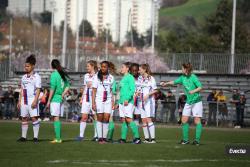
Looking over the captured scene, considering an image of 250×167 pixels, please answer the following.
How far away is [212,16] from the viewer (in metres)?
130

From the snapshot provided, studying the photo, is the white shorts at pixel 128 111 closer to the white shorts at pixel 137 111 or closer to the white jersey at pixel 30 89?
the white shorts at pixel 137 111

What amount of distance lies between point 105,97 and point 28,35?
232 feet

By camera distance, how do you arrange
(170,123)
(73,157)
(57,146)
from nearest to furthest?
(73,157)
(57,146)
(170,123)

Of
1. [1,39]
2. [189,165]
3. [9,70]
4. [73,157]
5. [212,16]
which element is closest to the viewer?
[189,165]

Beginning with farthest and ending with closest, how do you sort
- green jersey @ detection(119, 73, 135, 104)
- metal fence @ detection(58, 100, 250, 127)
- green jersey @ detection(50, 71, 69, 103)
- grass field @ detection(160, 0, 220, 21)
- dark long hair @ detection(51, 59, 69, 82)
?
grass field @ detection(160, 0, 220, 21), metal fence @ detection(58, 100, 250, 127), green jersey @ detection(119, 73, 135, 104), green jersey @ detection(50, 71, 69, 103), dark long hair @ detection(51, 59, 69, 82)

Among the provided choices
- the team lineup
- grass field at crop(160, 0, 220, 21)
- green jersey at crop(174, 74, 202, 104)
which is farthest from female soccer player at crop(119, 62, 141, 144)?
grass field at crop(160, 0, 220, 21)

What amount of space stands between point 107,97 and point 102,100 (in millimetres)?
184

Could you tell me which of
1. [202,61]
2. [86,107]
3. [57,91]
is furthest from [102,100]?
[202,61]

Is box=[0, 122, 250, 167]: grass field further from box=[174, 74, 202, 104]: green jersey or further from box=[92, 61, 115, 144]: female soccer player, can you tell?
box=[174, 74, 202, 104]: green jersey

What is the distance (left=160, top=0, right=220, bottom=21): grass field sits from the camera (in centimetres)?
16538

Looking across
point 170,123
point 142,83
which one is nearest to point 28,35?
point 170,123

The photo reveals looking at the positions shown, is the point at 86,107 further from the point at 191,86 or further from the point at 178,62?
the point at 178,62

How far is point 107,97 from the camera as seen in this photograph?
23.5m

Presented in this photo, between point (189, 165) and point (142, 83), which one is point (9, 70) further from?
point (189, 165)
